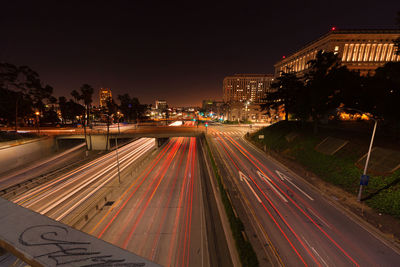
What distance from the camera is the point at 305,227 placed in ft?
42.0

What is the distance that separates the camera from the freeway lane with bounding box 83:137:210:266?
37.9ft

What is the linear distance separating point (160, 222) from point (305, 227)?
41.5ft

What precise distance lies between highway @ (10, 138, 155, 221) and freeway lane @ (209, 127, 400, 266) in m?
19.7

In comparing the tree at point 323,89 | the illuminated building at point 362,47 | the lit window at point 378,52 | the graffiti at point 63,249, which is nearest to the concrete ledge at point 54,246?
the graffiti at point 63,249

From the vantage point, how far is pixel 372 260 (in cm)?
1001

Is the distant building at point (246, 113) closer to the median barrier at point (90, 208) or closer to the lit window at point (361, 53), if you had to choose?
the lit window at point (361, 53)

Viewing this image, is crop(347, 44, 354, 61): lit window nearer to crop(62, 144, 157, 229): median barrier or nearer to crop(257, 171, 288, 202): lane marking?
crop(257, 171, 288, 202): lane marking

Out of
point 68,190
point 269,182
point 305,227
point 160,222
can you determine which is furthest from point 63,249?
point 68,190

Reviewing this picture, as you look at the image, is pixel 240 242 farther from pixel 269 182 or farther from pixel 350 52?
pixel 350 52

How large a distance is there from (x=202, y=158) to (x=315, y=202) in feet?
67.2

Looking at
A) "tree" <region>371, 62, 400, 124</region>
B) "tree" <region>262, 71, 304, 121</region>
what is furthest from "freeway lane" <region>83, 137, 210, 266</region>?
"tree" <region>262, 71, 304, 121</region>

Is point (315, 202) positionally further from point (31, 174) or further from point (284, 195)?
point (31, 174)

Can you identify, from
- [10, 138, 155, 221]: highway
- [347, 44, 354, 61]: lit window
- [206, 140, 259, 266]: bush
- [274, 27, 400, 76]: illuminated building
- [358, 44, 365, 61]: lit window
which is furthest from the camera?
[358, 44, 365, 61]: lit window

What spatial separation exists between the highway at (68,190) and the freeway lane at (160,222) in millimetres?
5363
